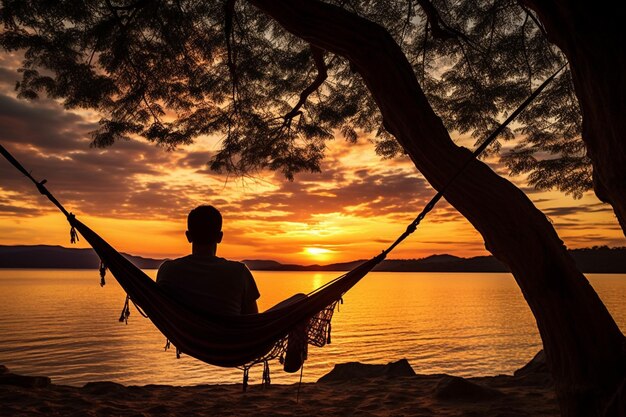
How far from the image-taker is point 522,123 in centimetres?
504

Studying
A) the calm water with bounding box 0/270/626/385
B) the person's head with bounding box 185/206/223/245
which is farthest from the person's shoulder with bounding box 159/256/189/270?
the calm water with bounding box 0/270/626/385

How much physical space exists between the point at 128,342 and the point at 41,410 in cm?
1509

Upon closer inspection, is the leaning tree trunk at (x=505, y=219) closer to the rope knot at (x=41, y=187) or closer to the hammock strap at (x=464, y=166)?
the hammock strap at (x=464, y=166)

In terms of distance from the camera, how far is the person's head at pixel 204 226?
2.25m

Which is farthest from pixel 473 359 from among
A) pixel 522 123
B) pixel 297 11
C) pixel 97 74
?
pixel 297 11

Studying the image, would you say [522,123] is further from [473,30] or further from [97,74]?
[97,74]

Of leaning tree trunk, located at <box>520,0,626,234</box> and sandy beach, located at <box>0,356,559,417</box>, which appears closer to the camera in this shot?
leaning tree trunk, located at <box>520,0,626,234</box>

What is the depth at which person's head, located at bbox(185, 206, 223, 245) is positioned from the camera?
2.25m

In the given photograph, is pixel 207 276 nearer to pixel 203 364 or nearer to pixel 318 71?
pixel 318 71

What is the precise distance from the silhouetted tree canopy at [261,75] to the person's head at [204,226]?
1904mm

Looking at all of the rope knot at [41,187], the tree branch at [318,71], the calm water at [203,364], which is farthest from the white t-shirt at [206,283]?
the calm water at [203,364]

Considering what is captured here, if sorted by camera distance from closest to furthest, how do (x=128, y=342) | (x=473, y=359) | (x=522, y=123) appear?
(x=522, y=123)
(x=473, y=359)
(x=128, y=342)

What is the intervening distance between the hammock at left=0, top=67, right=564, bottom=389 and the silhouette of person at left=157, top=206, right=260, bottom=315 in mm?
90

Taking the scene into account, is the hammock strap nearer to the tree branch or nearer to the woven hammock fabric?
the woven hammock fabric
